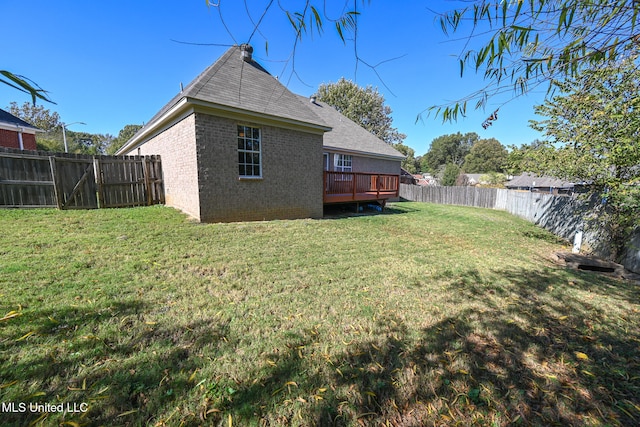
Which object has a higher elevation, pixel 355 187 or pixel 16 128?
pixel 16 128

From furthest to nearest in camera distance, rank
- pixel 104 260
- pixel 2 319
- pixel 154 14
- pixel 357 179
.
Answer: pixel 357 179, pixel 104 260, pixel 154 14, pixel 2 319

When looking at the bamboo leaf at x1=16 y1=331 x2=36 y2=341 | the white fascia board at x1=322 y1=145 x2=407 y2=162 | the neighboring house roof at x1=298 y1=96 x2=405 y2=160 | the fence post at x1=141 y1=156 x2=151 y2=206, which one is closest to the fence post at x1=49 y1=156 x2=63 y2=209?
the fence post at x1=141 y1=156 x2=151 y2=206

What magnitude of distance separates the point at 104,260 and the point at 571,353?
6.19 m

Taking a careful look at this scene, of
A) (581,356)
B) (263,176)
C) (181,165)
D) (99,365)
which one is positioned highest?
(181,165)

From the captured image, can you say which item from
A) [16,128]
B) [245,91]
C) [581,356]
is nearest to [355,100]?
[245,91]

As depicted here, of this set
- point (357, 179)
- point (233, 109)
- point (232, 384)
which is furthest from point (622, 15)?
point (357, 179)

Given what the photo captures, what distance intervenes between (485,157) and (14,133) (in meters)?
81.5

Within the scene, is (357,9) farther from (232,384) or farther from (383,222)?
(383,222)

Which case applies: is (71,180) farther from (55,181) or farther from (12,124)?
(12,124)

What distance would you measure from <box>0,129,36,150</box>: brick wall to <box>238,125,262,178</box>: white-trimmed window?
18.7 metres

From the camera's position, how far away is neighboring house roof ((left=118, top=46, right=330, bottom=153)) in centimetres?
680

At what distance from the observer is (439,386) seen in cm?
204

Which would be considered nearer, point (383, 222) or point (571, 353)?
point (571, 353)

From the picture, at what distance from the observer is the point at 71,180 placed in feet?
24.3
